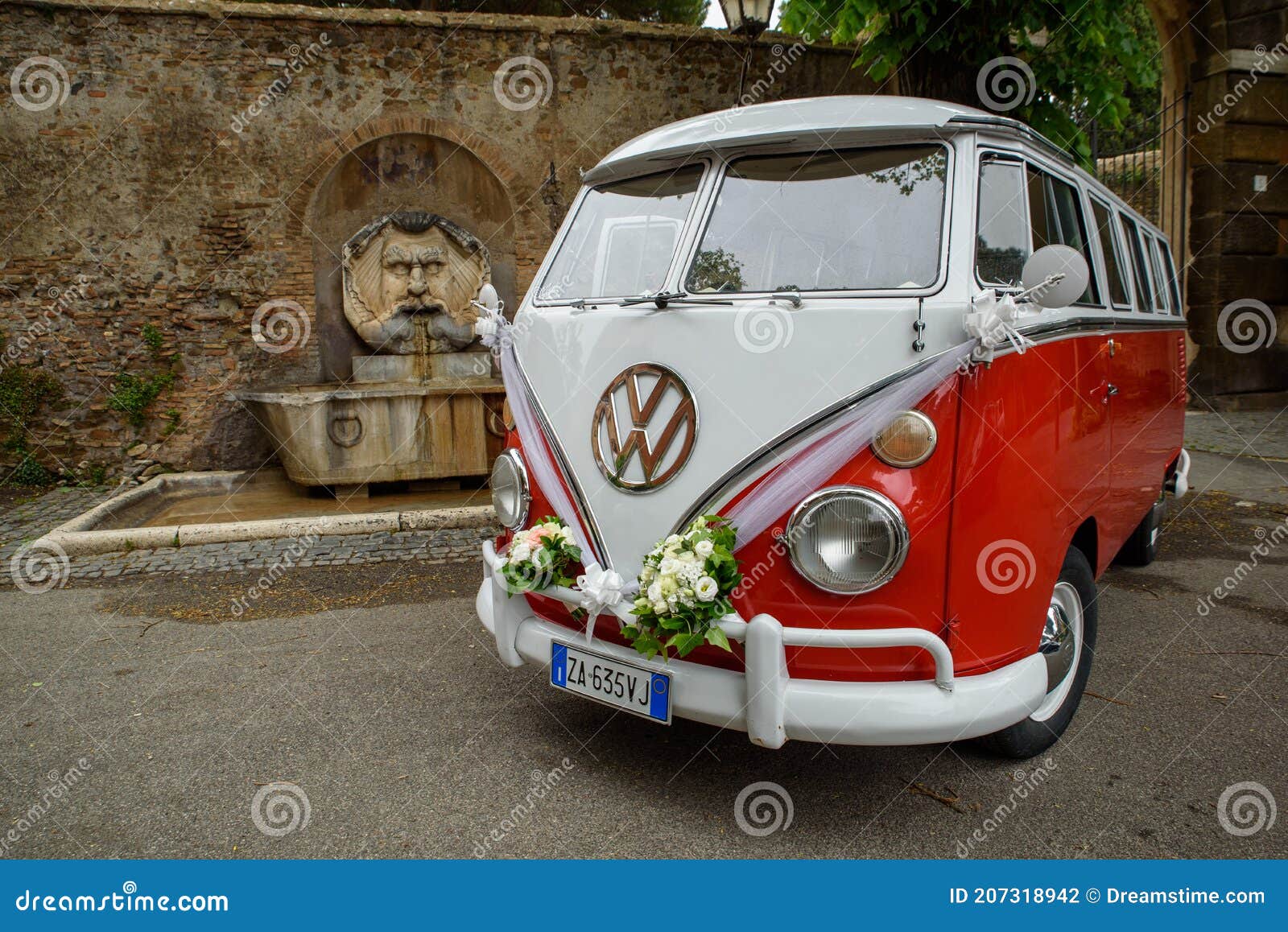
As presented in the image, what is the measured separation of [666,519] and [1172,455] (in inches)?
154

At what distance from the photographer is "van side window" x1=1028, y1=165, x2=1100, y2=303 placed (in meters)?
3.15

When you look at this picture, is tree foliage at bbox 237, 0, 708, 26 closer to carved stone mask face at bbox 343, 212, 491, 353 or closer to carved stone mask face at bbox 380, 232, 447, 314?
carved stone mask face at bbox 343, 212, 491, 353

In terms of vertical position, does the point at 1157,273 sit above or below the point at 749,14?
below

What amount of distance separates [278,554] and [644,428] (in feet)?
14.3

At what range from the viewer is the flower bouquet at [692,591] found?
103 inches

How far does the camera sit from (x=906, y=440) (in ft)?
8.41

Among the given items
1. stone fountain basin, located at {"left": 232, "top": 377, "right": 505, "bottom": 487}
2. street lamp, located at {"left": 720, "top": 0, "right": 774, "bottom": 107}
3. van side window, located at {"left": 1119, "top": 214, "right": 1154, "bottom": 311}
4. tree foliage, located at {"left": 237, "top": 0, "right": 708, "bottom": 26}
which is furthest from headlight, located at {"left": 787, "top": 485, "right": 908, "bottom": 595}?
tree foliage, located at {"left": 237, "top": 0, "right": 708, "bottom": 26}

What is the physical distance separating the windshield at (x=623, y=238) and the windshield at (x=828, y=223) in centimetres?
17

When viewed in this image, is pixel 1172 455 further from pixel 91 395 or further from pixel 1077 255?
pixel 91 395

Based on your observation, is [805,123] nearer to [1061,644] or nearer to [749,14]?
[1061,644]

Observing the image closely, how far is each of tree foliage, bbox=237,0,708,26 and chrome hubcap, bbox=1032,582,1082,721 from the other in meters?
12.3

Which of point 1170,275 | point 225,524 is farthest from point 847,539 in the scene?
point 225,524

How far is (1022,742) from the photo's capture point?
3.15m

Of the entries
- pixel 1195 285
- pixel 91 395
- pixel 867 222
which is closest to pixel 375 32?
pixel 91 395
